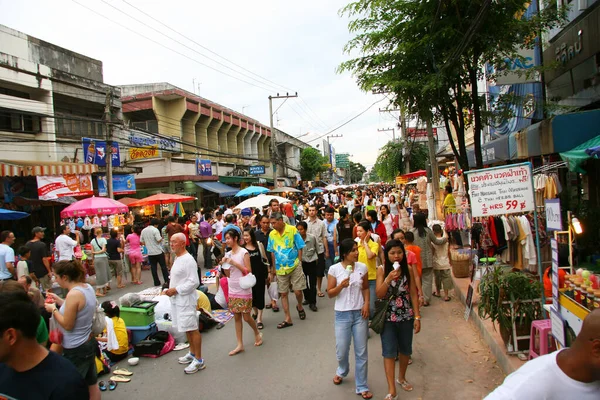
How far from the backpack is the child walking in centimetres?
497

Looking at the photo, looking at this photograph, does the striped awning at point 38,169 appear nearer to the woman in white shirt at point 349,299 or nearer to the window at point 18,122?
the window at point 18,122

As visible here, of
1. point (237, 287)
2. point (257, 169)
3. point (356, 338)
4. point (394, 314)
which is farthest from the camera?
point (257, 169)

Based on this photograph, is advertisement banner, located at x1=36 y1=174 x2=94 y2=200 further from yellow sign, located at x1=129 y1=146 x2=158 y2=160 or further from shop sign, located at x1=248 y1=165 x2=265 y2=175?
shop sign, located at x1=248 y1=165 x2=265 y2=175

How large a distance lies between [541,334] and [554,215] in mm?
1370

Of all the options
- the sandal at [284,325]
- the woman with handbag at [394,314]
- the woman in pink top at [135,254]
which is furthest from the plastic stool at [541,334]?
the woman in pink top at [135,254]

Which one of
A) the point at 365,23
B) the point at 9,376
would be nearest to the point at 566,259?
the point at 365,23

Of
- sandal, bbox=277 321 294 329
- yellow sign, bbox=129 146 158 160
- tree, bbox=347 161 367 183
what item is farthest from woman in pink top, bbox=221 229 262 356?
tree, bbox=347 161 367 183

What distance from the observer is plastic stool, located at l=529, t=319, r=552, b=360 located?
14.4 feet

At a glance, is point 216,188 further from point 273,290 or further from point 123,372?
point 123,372

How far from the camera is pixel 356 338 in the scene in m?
4.51

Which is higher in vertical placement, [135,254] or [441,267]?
[135,254]

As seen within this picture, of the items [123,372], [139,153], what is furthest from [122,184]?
[123,372]

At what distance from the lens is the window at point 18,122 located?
1570 cm

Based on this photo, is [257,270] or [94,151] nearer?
[257,270]
